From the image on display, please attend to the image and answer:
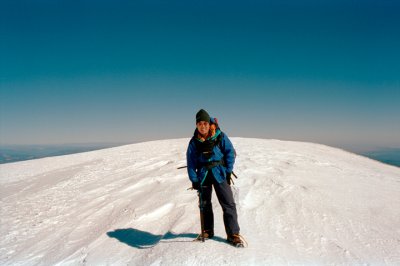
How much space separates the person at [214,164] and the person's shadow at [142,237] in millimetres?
430

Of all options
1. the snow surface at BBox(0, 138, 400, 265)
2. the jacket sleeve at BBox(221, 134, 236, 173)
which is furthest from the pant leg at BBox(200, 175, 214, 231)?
the jacket sleeve at BBox(221, 134, 236, 173)

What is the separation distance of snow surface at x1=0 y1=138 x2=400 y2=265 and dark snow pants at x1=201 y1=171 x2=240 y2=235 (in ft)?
0.93

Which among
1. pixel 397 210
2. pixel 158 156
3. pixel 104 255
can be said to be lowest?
pixel 104 255

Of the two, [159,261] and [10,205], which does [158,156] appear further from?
[159,261]

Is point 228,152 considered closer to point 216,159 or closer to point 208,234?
point 216,159

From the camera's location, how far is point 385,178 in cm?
905

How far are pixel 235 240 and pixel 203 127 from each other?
181cm

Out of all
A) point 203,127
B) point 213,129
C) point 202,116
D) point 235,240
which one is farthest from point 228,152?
point 235,240

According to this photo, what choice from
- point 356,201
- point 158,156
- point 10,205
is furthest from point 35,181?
point 356,201

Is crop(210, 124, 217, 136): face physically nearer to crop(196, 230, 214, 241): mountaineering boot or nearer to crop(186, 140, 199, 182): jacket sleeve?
crop(186, 140, 199, 182): jacket sleeve

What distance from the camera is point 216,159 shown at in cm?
486

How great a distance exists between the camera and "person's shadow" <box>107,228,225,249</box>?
5163 millimetres

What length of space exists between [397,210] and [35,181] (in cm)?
1143

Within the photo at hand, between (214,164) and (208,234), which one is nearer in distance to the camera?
(214,164)
